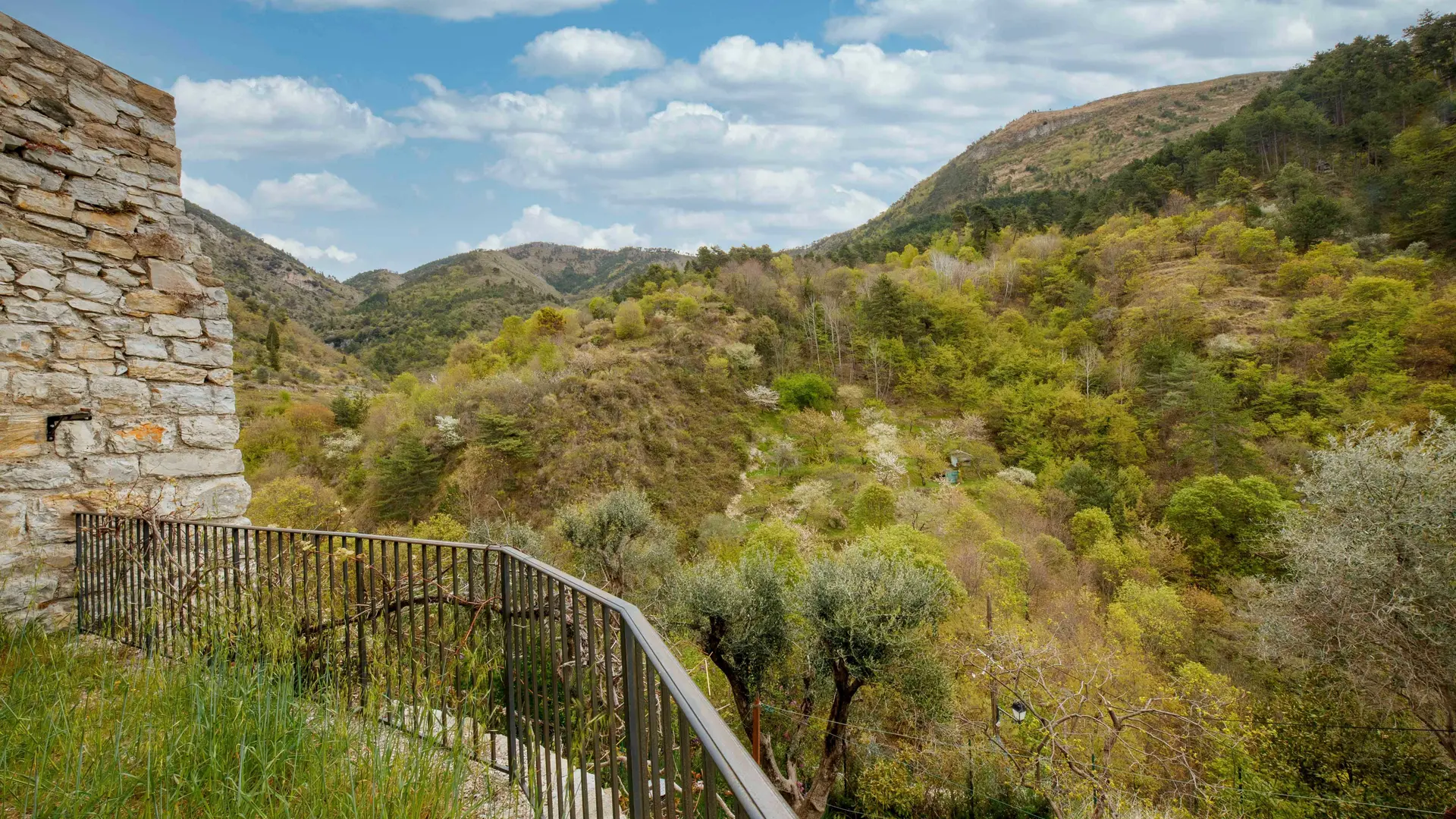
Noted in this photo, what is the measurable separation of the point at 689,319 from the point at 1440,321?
132 ft

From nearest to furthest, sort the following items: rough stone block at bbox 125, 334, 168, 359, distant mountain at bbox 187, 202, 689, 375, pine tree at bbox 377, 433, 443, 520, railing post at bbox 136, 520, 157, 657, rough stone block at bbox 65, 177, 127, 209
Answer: railing post at bbox 136, 520, 157, 657, rough stone block at bbox 65, 177, 127, 209, rough stone block at bbox 125, 334, 168, 359, pine tree at bbox 377, 433, 443, 520, distant mountain at bbox 187, 202, 689, 375

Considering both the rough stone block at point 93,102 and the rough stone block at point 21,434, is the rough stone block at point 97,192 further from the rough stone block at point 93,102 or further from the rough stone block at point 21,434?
the rough stone block at point 21,434

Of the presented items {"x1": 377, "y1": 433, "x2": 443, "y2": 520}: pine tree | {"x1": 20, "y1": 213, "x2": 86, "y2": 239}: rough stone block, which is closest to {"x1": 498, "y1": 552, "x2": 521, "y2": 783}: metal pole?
{"x1": 20, "y1": 213, "x2": 86, "y2": 239}: rough stone block

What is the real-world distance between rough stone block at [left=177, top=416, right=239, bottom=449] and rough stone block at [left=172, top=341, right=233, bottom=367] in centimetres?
48

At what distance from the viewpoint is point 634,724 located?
4.47ft

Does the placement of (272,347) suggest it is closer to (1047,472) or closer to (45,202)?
(45,202)

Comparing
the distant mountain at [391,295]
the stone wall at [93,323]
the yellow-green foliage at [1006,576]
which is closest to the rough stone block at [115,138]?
the stone wall at [93,323]

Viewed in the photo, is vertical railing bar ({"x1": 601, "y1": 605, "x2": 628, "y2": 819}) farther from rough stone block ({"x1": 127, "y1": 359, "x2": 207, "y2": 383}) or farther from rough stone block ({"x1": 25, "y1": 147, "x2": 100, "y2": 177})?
rough stone block ({"x1": 25, "y1": 147, "x2": 100, "y2": 177})

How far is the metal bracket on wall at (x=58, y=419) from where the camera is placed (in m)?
3.92

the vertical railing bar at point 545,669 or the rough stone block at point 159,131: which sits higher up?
the rough stone block at point 159,131

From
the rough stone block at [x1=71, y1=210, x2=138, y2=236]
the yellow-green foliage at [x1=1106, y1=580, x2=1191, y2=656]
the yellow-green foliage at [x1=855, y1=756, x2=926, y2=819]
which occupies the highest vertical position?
the rough stone block at [x1=71, y1=210, x2=138, y2=236]

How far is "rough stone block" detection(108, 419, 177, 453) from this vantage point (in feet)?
13.7

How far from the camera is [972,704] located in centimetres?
1530

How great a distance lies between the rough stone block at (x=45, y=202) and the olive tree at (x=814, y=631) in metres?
9.99
